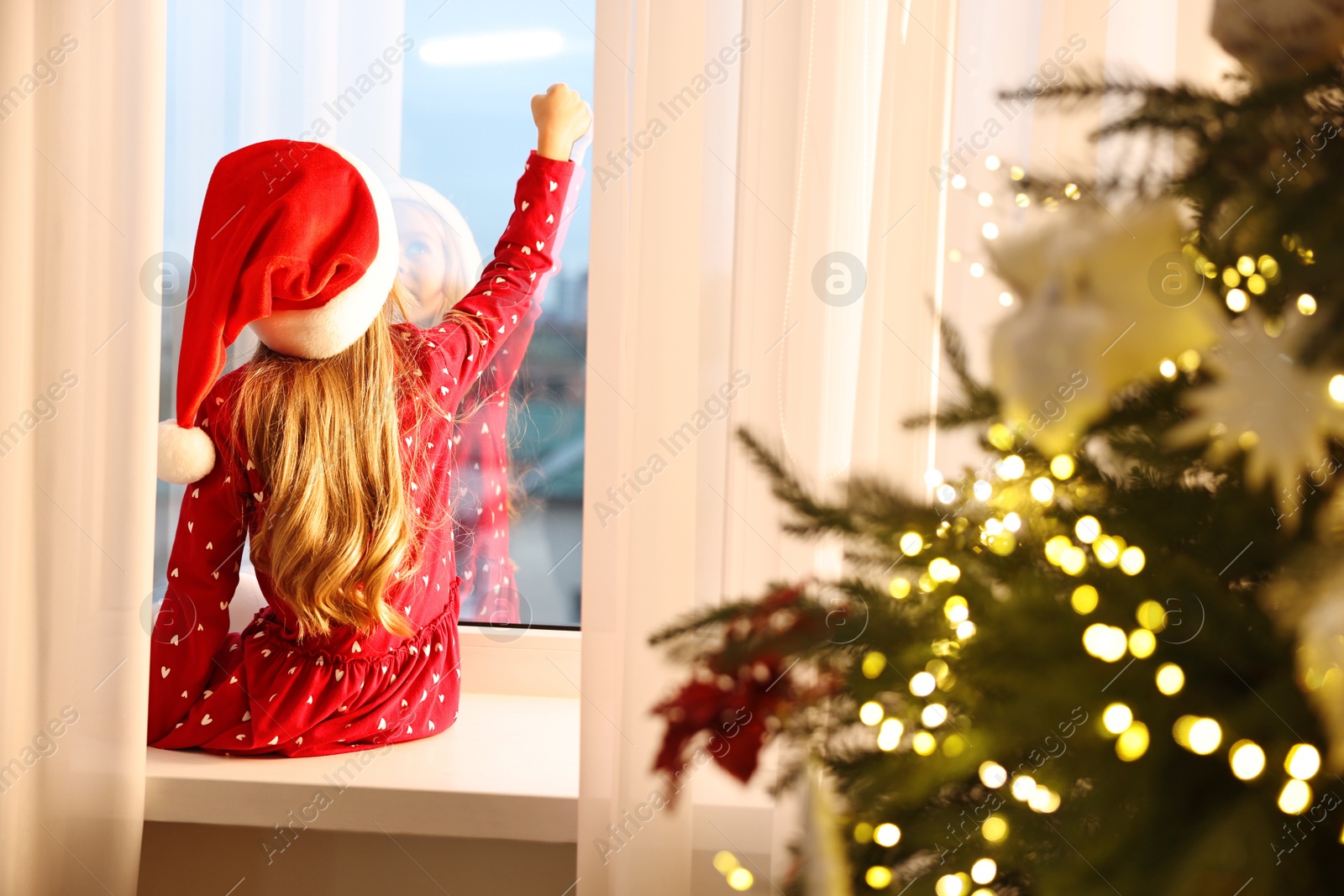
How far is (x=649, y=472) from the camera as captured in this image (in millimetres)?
984

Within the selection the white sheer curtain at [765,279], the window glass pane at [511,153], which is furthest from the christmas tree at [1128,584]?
the window glass pane at [511,153]

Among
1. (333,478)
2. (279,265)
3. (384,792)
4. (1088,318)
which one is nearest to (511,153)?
(279,265)

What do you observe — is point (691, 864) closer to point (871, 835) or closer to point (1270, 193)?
point (871, 835)

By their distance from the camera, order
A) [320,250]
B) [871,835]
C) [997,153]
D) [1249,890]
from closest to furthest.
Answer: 1. [1249,890]
2. [871,835]
3. [997,153]
4. [320,250]

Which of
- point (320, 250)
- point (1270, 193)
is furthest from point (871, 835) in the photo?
point (320, 250)

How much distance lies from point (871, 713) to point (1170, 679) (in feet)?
0.50

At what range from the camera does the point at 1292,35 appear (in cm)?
42

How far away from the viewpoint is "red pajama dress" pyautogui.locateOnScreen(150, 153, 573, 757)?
115 centimetres

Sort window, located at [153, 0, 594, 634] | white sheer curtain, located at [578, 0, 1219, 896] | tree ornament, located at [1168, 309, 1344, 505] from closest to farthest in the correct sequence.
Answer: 1. tree ornament, located at [1168, 309, 1344, 505]
2. white sheer curtain, located at [578, 0, 1219, 896]
3. window, located at [153, 0, 594, 634]

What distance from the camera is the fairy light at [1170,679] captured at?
0.40 m

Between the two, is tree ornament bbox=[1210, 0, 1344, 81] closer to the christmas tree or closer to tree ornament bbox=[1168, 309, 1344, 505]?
the christmas tree

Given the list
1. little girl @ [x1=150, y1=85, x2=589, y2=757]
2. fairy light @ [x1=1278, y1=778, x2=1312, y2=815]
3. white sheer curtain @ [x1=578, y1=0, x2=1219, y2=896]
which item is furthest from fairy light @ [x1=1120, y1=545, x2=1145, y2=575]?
little girl @ [x1=150, y1=85, x2=589, y2=757]

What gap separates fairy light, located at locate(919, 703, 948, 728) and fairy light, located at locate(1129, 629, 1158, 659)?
11cm

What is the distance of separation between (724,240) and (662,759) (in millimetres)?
652
